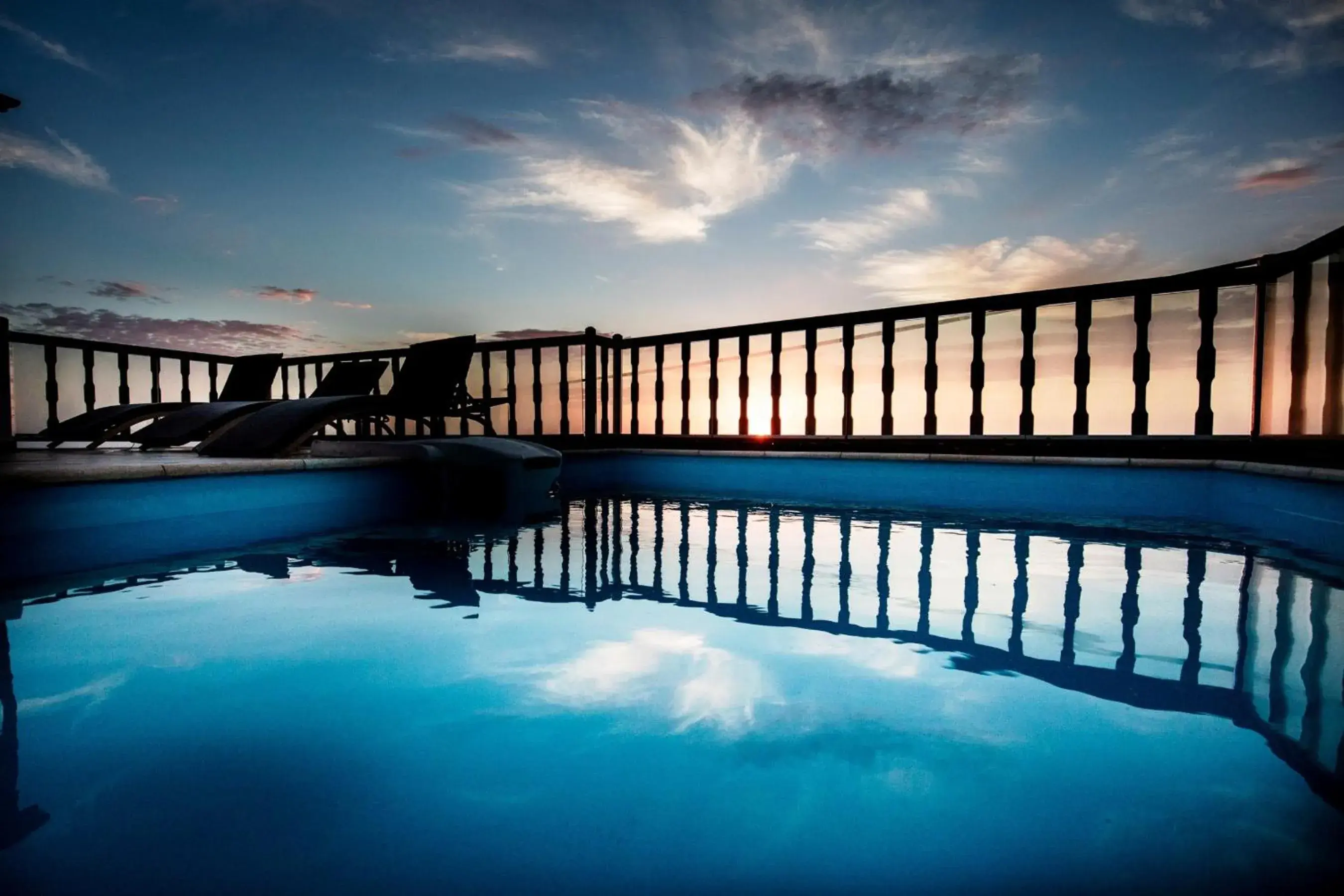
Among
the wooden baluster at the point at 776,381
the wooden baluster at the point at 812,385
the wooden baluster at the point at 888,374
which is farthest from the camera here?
the wooden baluster at the point at 776,381

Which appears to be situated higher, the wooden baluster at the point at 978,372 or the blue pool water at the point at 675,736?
the wooden baluster at the point at 978,372

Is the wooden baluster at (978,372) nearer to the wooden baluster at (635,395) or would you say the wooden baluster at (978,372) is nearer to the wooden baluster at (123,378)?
the wooden baluster at (635,395)

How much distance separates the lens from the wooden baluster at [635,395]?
19.4 ft

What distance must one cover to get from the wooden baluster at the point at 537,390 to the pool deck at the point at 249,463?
2010 mm

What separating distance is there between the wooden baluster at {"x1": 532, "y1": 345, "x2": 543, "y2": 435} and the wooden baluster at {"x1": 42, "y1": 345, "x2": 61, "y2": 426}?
4.38 m

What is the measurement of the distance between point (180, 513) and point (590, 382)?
362 cm

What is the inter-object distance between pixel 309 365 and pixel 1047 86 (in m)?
7.60

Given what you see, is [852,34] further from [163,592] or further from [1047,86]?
[163,592]

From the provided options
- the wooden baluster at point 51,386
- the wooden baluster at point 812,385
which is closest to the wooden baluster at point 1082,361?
the wooden baluster at point 812,385

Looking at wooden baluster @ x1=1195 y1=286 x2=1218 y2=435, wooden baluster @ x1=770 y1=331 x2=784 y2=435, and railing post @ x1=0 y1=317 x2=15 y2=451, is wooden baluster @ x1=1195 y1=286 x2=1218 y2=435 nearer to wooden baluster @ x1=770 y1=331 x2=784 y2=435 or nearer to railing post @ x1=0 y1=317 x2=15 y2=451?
wooden baluster @ x1=770 y1=331 x2=784 y2=435

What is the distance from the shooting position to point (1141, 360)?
148 inches

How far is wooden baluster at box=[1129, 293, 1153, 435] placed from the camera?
376 centimetres

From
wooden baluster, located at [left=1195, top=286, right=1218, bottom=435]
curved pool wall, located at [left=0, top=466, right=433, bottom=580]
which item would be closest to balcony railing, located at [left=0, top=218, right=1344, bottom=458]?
wooden baluster, located at [left=1195, top=286, right=1218, bottom=435]

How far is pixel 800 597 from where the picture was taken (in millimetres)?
1979
